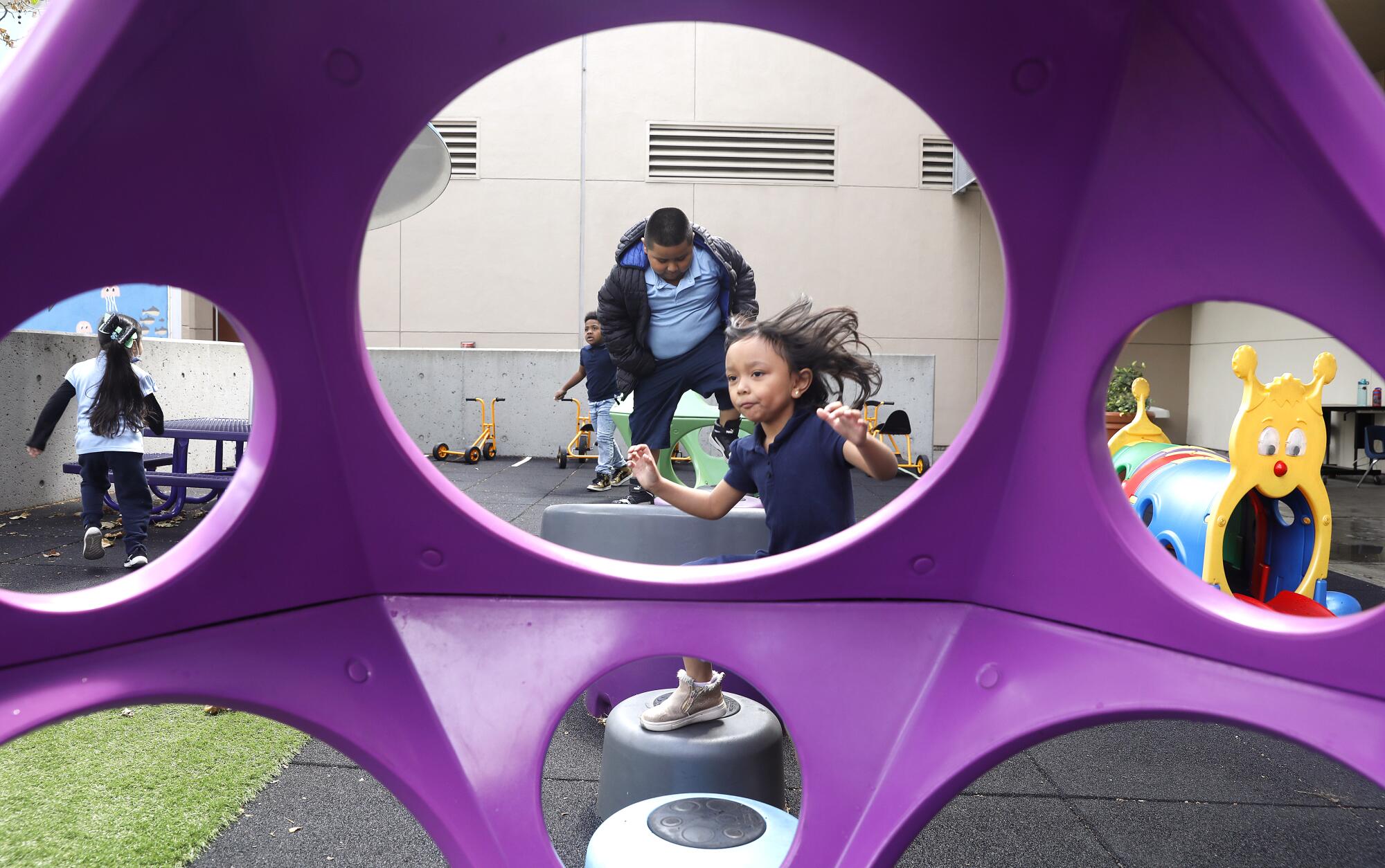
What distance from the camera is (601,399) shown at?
628 centimetres

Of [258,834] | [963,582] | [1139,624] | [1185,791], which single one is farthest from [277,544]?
[1185,791]

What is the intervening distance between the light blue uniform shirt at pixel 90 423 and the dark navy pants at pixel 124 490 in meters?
0.03

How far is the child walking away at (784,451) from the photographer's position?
6.48ft

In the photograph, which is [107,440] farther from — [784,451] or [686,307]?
[784,451]

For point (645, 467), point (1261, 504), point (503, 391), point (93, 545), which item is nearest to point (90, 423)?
point (93, 545)

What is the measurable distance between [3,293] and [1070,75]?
1.27 meters

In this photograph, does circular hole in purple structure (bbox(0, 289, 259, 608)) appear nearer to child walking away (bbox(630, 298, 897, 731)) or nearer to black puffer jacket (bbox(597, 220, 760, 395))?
child walking away (bbox(630, 298, 897, 731))

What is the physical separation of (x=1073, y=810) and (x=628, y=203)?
900 centimetres

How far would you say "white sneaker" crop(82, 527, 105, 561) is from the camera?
4.16m

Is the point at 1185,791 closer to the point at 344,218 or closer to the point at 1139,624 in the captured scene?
the point at 1139,624

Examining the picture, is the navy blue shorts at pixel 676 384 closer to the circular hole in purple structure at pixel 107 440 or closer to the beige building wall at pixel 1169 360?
the circular hole in purple structure at pixel 107 440

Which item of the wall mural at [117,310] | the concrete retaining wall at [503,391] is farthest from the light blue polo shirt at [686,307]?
the concrete retaining wall at [503,391]

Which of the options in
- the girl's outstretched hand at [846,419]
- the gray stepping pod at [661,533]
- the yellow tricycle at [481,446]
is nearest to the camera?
the girl's outstretched hand at [846,419]

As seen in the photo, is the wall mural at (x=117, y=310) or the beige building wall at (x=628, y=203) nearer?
the wall mural at (x=117, y=310)
